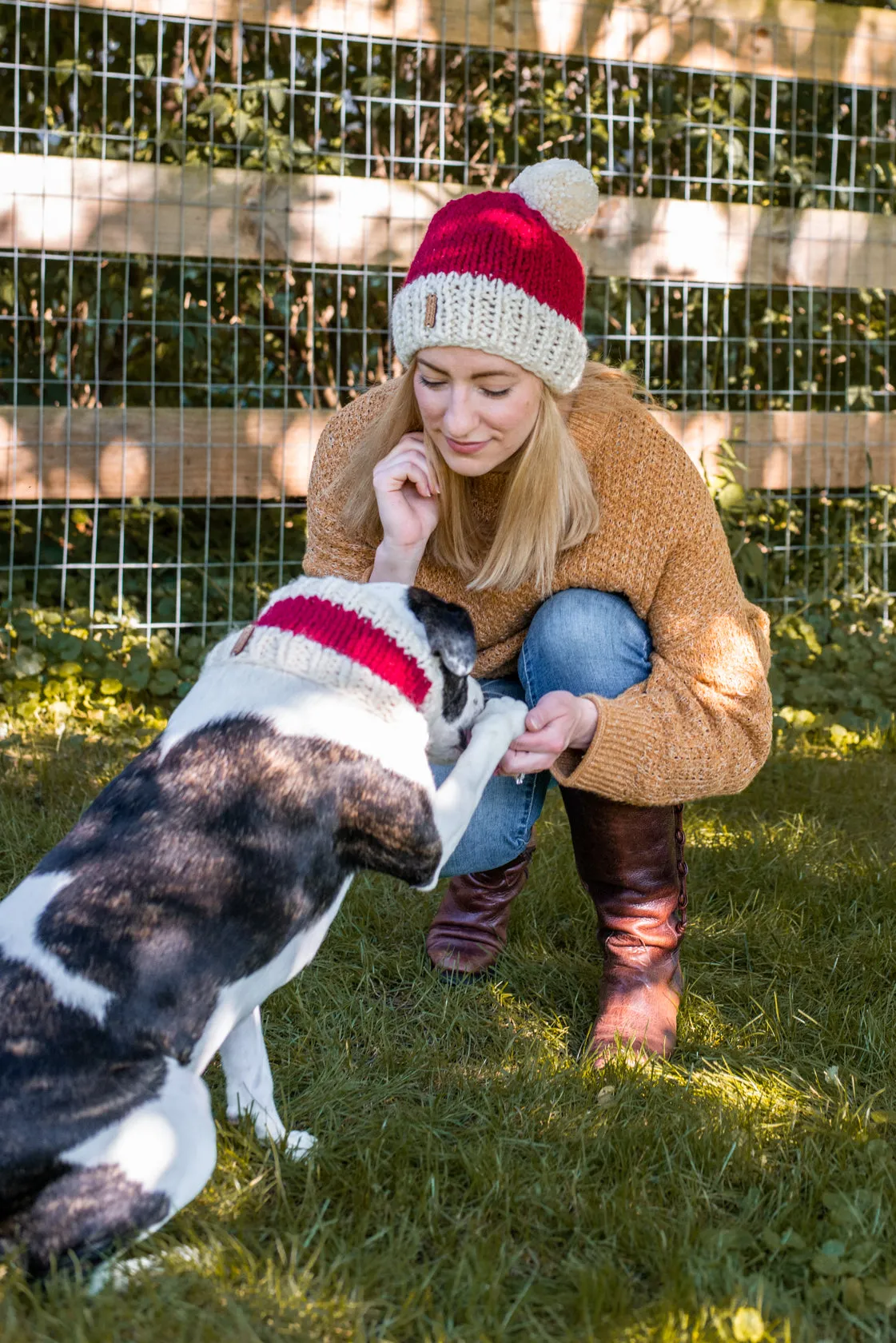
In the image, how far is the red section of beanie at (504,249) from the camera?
8.94 feet

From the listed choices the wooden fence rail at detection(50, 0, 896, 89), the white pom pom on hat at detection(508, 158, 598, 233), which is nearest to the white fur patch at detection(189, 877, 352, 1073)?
the white pom pom on hat at detection(508, 158, 598, 233)

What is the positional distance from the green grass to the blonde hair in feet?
3.19

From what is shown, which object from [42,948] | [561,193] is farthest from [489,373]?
[42,948]

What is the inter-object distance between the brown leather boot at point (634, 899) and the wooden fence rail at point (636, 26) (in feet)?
11.6

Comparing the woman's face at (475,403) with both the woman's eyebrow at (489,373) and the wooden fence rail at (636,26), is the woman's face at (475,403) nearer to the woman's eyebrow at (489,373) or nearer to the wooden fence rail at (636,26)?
the woman's eyebrow at (489,373)

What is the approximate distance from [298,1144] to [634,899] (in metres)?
0.97

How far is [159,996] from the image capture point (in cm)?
200

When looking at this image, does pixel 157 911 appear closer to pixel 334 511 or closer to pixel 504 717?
pixel 504 717

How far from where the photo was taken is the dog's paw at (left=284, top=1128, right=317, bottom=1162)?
2.41 metres

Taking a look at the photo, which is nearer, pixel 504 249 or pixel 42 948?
pixel 42 948

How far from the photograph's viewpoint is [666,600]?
3.05 m

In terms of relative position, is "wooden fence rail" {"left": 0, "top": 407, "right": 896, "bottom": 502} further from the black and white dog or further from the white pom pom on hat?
the black and white dog

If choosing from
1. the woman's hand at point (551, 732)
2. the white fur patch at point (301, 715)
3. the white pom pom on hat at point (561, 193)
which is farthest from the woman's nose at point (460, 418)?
the white fur patch at point (301, 715)

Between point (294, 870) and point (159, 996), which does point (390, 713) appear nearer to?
point (294, 870)
